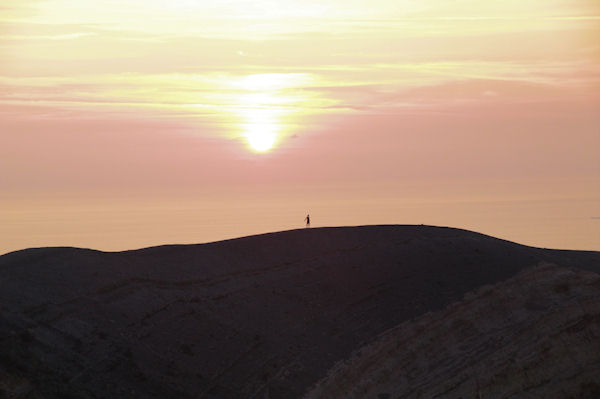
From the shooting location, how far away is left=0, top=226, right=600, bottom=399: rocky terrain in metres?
62.6

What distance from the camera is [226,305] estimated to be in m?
74.9

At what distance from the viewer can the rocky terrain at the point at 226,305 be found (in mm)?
62562

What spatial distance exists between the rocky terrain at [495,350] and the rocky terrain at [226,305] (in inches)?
34.5

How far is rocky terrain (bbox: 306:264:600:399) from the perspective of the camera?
199 ft

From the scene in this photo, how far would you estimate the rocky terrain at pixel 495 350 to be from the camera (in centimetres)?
6056

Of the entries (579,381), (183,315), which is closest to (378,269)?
(183,315)

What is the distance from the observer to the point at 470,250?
86562 mm

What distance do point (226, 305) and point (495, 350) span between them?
21156mm

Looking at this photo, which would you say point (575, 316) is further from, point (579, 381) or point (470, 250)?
point (470, 250)

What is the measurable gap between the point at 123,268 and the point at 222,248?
40.2 ft

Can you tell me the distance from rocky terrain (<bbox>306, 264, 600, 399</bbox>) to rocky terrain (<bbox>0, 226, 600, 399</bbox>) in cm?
88

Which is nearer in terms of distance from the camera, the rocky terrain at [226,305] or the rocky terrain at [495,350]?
the rocky terrain at [495,350]

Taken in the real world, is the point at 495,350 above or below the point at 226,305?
below

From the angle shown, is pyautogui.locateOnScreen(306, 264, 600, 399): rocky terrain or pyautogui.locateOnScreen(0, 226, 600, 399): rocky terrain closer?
pyautogui.locateOnScreen(306, 264, 600, 399): rocky terrain
